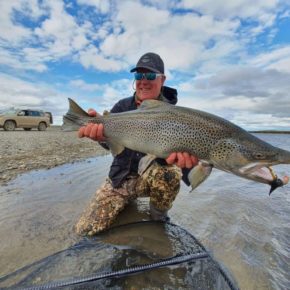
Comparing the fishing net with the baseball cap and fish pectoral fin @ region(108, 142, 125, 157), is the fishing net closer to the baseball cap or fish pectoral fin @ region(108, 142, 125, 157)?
fish pectoral fin @ region(108, 142, 125, 157)

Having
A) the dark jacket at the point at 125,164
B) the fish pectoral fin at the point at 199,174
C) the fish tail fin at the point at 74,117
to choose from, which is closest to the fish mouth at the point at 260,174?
the fish pectoral fin at the point at 199,174

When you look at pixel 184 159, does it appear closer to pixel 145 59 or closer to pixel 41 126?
pixel 145 59

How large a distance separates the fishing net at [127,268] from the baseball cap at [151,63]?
2451 mm

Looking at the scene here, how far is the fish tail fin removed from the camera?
4.25 m

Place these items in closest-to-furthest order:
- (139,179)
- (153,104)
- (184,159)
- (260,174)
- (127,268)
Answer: (260,174)
(127,268)
(184,159)
(153,104)
(139,179)

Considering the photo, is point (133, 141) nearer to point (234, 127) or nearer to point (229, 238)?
point (234, 127)

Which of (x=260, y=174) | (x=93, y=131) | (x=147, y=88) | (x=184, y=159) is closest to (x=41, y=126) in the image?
(x=147, y=88)

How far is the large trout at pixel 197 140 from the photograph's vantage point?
3156 millimetres

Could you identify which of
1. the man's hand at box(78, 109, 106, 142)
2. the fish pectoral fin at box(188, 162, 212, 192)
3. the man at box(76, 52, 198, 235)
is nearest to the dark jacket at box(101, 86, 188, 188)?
the man at box(76, 52, 198, 235)

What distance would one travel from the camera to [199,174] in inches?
134

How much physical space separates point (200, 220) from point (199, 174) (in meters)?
2.05

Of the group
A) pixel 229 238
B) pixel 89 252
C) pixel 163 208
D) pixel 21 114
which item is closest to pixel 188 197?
pixel 163 208

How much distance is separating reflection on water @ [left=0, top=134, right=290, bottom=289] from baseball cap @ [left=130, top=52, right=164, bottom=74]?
2445 millimetres

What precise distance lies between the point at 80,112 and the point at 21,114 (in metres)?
26.1
